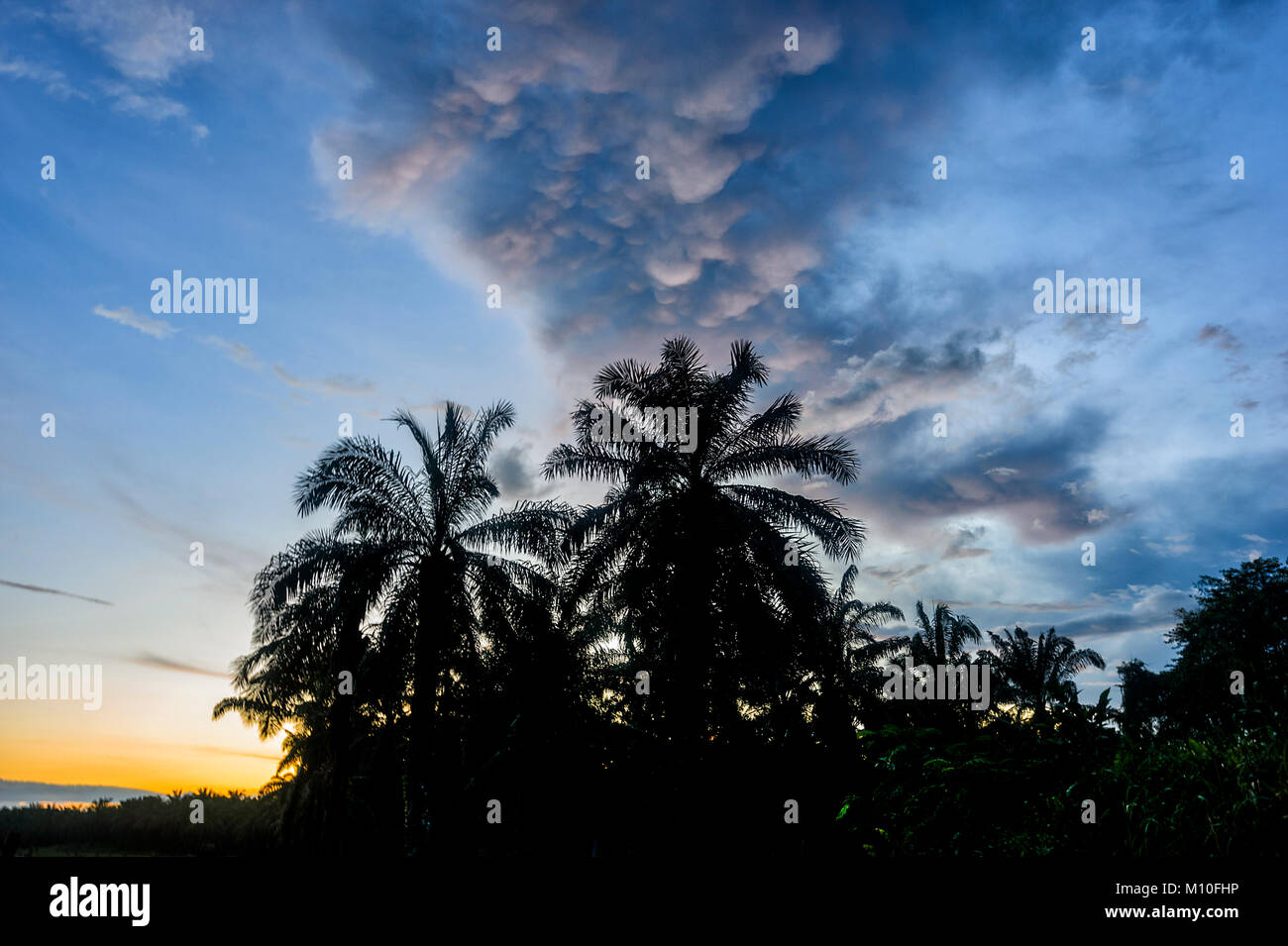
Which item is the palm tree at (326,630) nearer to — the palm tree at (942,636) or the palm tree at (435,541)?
the palm tree at (435,541)

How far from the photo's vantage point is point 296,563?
19.4m

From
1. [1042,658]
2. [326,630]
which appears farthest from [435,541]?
[1042,658]

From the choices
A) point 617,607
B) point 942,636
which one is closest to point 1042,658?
point 942,636

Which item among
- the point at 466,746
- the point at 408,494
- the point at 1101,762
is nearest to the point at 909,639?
the point at 466,746

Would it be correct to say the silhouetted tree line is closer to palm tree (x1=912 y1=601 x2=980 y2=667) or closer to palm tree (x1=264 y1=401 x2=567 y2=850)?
palm tree (x1=264 y1=401 x2=567 y2=850)

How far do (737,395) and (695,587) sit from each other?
4.80 meters

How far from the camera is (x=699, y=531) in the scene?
18.0 m

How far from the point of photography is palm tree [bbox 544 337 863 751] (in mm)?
17844

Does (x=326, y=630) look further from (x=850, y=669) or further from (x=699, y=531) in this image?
(x=850, y=669)

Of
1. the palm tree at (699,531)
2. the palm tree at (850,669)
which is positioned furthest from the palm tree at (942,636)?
the palm tree at (699,531)

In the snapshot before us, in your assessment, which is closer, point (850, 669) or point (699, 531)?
point (699, 531)

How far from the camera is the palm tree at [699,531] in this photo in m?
17.8
